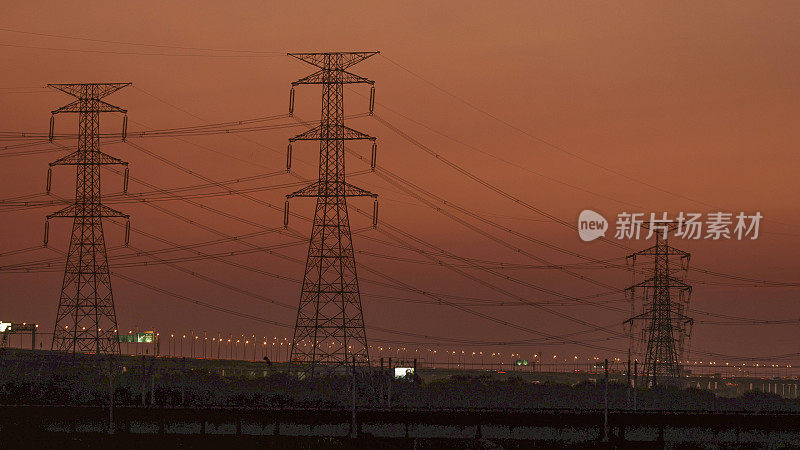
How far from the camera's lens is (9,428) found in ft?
332

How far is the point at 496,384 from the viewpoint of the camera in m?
184

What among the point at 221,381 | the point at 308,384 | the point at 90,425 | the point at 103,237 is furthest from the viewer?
the point at 221,381

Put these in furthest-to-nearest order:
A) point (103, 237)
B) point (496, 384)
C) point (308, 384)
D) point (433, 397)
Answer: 1. point (496, 384)
2. point (433, 397)
3. point (308, 384)
4. point (103, 237)

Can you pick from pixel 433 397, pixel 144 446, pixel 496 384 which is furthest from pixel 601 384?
pixel 144 446

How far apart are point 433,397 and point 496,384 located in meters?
34.5

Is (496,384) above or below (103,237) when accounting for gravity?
below

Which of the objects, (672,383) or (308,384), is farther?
(672,383)

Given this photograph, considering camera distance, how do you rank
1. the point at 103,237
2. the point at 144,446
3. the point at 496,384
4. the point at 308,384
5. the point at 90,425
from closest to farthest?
the point at 144,446 → the point at 90,425 → the point at 103,237 → the point at 308,384 → the point at 496,384

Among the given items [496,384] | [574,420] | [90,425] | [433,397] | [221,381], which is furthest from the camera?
[496,384]

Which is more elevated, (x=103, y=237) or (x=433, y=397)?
(x=103, y=237)

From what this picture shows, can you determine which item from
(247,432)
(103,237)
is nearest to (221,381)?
(103,237)

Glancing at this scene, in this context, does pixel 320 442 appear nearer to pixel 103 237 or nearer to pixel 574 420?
pixel 574 420

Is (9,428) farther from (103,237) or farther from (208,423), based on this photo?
(103,237)

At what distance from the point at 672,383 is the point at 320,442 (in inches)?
2745
